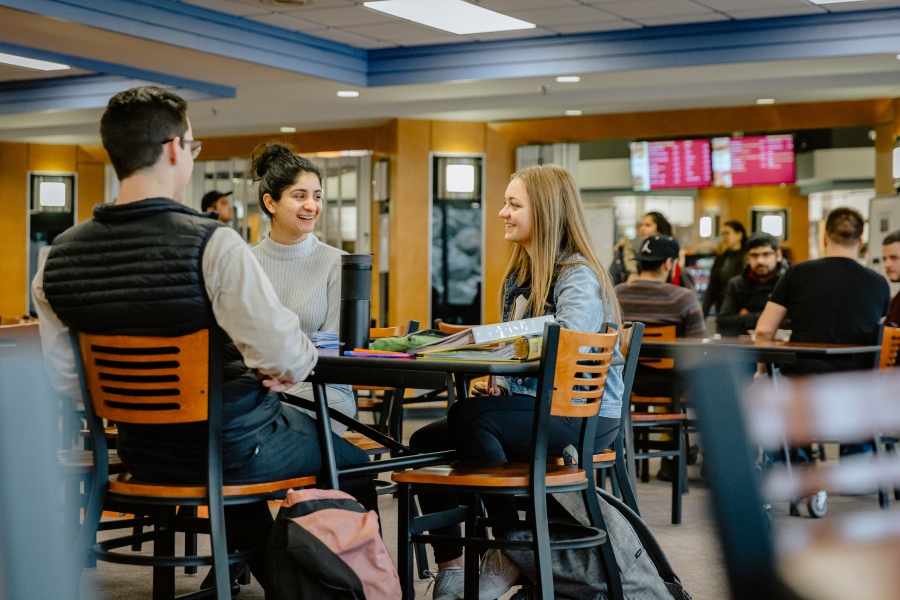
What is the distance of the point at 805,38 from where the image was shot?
722 centimetres

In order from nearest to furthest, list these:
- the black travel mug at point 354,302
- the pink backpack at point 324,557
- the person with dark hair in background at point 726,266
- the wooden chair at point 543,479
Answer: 1. the pink backpack at point 324,557
2. the wooden chair at point 543,479
3. the black travel mug at point 354,302
4. the person with dark hair in background at point 726,266

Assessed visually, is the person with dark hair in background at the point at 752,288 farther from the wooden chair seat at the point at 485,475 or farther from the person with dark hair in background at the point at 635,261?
the wooden chair seat at the point at 485,475

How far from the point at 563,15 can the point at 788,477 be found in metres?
6.77

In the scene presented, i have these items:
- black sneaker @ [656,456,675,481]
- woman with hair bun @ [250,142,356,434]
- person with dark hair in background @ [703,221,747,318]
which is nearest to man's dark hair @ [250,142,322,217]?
woman with hair bun @ [250,142,356,434]

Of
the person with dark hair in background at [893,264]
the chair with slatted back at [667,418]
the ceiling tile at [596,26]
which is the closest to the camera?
the chair with slatted back at [667,418]

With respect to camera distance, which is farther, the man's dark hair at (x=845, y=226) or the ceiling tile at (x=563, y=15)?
the ceiling tile at (x=563, y=15)

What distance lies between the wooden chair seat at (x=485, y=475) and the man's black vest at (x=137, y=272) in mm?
626

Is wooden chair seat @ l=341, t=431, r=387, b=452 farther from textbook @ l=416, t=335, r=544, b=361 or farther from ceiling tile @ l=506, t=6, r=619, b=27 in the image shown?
ceiling tile @ l=506, t=6, r=619, b=27

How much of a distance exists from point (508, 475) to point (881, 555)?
4.83 ft

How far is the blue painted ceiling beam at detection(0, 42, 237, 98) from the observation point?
7.75 meters

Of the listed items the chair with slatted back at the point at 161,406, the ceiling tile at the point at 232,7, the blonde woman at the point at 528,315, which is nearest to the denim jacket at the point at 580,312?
the blonde woman at the point at 528,315

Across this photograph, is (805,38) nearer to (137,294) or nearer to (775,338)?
(775,338)

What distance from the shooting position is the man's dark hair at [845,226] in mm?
4777

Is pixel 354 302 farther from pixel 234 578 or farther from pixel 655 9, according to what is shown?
pixel 655 9
